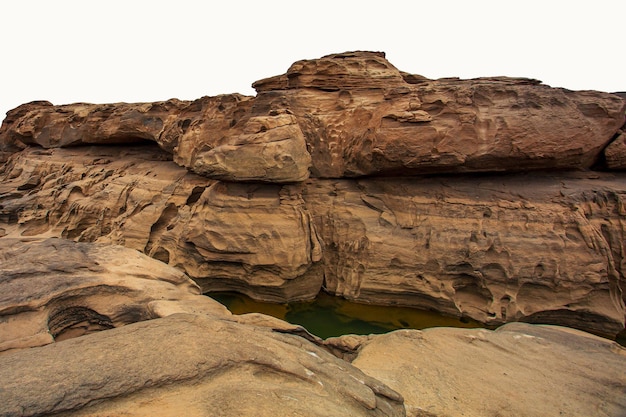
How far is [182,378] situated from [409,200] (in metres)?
5.52

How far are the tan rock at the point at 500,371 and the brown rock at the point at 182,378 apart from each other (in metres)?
0.72

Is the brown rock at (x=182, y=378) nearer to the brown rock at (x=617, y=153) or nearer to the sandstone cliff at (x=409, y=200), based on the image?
the sandstone cliff at (x=409, y=200)

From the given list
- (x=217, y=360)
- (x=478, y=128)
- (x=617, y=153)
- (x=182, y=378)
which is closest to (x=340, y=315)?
(x=478, y=128)

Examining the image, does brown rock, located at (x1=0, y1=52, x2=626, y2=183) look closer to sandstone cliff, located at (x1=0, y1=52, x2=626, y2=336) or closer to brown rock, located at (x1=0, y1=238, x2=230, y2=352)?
sandstone cliff, located at (x1=0, y1=52, x2=626, y2=336)

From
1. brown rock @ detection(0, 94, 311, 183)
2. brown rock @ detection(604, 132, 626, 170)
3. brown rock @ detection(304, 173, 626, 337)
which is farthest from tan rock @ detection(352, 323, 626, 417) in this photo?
brown rock @ detection(604, 132, 626, 170)

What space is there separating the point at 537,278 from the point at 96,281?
6.48 meters

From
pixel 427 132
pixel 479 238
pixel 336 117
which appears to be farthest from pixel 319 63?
pixel 479 238

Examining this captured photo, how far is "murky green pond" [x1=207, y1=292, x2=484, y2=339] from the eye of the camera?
5930mm

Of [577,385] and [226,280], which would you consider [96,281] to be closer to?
[226,280]

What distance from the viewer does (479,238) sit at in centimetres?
618

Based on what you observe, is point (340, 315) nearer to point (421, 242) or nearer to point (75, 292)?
point (421, 242)

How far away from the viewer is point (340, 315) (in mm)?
6324

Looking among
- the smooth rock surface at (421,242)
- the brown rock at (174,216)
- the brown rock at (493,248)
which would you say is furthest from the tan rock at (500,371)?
the brown rock at (174,216)

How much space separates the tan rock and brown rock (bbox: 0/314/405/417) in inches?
28.3
